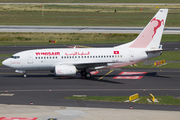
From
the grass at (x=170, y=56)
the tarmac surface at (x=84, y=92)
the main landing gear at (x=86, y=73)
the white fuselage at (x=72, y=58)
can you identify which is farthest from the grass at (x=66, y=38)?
the main landing gear at (x=86, y=73)

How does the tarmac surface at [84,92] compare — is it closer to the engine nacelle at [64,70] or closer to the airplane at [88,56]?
the engine nacelle at [64,70]

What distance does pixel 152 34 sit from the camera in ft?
142

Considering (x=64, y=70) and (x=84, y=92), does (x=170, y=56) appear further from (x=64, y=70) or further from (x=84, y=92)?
(x=84, y=92)

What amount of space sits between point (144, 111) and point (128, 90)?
9330 millimetres

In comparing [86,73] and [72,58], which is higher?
[72,58]

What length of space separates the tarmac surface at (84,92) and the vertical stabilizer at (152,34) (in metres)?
4.87

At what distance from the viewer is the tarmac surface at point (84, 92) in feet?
82.3

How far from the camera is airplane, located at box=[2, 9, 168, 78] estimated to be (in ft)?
137

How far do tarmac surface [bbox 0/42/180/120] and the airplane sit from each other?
6.33ft

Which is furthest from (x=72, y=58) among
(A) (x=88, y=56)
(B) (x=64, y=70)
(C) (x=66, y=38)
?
(C) (x=66, y=38)

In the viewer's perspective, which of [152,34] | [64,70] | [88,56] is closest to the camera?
[64,70]

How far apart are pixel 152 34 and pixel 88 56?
10.4m

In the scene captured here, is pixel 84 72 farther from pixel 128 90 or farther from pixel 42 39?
pixel 42 39

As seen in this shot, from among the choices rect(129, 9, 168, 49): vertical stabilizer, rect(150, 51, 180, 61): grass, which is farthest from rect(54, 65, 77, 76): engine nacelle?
rect(150, 51, 180, 61): grass
